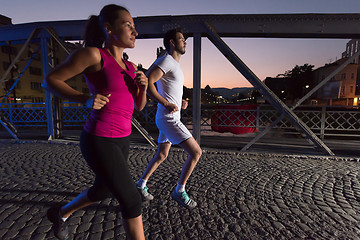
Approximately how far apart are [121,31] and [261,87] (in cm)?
446

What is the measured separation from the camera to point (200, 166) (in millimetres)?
4312

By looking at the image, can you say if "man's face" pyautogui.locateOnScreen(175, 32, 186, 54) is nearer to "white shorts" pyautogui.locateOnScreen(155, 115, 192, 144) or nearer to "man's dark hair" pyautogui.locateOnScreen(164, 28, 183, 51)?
"man's dark hair" pyautogui.locateOnScreen(164, 28, 183, 51)

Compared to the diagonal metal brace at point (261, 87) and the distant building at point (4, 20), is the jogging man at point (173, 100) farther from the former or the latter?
the distant building at point (4, 20)

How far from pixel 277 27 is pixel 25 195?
6.16 meters

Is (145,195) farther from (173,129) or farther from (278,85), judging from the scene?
(278,85)

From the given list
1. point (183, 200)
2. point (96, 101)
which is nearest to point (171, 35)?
point (96, 101)

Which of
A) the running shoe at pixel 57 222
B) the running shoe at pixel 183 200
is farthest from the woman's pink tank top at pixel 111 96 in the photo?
the running shoe at pixel 183 200

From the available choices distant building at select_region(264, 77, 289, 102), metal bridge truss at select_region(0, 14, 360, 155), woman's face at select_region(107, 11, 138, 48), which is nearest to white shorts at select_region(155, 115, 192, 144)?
woman's face at select_region(107, 11, 138, 48)

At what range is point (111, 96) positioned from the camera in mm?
1420

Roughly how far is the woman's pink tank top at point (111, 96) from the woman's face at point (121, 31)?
13 cm

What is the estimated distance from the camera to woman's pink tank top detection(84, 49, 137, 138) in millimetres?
1379

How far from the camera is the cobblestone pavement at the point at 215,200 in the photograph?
213 cm

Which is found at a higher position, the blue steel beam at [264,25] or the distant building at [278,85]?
the distant building at [278,85]

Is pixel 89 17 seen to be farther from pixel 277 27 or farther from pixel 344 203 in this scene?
pixel 277 27
